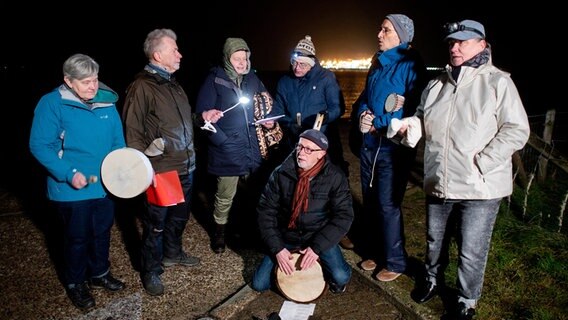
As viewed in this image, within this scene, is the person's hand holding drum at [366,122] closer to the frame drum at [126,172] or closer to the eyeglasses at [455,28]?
the eyeglasses at [455,28]

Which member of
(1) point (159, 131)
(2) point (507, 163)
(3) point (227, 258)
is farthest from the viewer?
(3) point (227, 258)

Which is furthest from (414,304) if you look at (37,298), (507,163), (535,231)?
(37,298)

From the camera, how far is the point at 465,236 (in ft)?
10.7

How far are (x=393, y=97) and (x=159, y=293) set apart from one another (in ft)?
10.1

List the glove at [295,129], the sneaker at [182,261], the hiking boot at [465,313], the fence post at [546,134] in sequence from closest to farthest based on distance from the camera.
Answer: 1. the hiking boot at [465,313]
2. the sneaker at [182,261]
3. the glove at [295,129]
4. the fence post at [546,134]

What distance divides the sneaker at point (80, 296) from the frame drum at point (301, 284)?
1.86 m

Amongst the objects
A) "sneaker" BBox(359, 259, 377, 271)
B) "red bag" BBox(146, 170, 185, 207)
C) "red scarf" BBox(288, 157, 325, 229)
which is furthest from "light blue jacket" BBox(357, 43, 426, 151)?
"red bag" BBox(146, 170, 185, 207)

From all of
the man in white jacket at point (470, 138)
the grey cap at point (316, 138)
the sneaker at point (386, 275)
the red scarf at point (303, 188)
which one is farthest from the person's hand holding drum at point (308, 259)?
the man in white jacket at point (470, 138)

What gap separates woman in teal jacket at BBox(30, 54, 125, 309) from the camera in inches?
129

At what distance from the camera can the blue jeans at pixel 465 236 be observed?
319cm

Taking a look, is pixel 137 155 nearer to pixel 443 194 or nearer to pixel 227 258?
pixel 227 258

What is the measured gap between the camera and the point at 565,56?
38.8 meters

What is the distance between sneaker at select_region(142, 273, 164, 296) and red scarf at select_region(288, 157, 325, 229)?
1608mm

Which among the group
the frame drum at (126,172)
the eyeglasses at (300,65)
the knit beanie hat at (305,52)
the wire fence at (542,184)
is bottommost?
the wire fence at (542,184)
